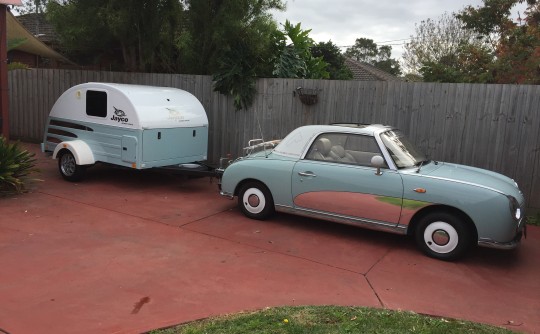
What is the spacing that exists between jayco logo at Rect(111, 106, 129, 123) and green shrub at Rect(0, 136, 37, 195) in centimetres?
186

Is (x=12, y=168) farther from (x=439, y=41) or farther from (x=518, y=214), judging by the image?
(x=439, y=41)

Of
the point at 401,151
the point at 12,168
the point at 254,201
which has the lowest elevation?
the point at 254,201

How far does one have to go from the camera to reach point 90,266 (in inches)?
210

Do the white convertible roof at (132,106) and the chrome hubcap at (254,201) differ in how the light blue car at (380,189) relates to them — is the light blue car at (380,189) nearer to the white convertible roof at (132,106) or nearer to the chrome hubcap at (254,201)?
the chrome hubcap at (254,201)

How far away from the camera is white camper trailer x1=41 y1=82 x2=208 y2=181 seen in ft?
28.5

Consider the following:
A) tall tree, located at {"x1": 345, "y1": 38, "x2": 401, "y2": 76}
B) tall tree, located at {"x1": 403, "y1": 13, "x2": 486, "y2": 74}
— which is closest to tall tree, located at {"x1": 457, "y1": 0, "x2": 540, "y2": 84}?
tall tree, located at {"x1": 403, "y1": 13, "x2": 486, "y2": 74}

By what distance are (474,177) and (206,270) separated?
3.64 meters

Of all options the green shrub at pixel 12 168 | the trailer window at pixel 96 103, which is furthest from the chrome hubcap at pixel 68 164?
the trailer window at pixel 96 103

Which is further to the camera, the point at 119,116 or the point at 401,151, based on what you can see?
the point at 119,116

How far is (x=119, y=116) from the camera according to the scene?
28.8 ft

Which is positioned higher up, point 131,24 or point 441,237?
point 131,24

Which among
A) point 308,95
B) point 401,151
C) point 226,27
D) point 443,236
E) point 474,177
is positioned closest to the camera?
point 443,236

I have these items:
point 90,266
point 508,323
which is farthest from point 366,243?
point 90,266

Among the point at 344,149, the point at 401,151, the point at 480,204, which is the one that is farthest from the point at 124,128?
the point at 480,204
